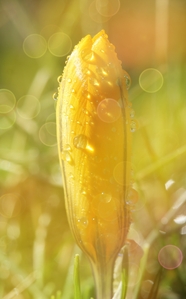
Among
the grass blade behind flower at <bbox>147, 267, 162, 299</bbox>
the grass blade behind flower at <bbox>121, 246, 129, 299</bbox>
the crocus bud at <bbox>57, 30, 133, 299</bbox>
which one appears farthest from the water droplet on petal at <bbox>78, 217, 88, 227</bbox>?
the grass blade behind flower at <bbox>147, 267, 162, 299</bbox>

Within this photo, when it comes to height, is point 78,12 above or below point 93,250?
above

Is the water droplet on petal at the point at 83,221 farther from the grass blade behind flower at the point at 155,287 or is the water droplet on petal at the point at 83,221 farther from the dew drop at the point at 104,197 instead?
the grass blade behind flower at the point at 155,287

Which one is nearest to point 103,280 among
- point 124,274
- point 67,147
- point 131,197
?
point 124,274

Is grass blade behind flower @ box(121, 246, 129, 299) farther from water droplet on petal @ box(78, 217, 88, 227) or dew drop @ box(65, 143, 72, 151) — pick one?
dew drop @ box(65, 143, 72, 151)

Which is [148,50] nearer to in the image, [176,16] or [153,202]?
[176,16]

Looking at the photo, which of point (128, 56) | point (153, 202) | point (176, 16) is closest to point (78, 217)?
point (153, 202)

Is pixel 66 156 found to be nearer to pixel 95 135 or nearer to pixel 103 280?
pixel 95 135
